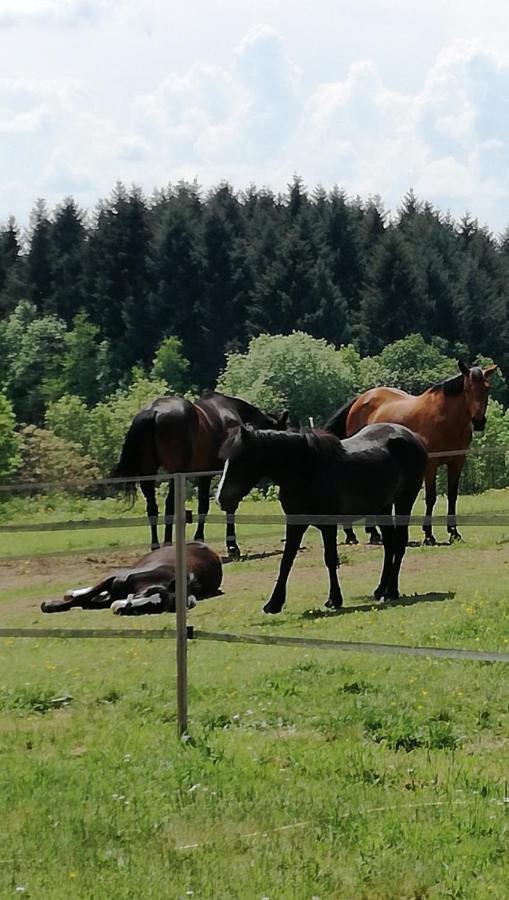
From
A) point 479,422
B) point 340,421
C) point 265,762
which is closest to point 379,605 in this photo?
point 265,762

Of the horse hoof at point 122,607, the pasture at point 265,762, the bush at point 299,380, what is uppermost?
the bush at point 299,380

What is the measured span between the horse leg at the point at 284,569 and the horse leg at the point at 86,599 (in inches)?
64.7

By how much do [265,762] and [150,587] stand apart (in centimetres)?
428

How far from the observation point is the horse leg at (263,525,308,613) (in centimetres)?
880

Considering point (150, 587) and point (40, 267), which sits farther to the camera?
point (40, 267)

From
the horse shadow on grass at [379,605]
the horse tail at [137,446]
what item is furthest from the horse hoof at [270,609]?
the horse tail at [137,446]

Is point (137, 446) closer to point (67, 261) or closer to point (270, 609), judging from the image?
point (270, 609)

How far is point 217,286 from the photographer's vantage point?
199 ft

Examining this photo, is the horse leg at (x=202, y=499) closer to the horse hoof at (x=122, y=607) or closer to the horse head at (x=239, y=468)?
the horse hoof at (x=122, y=607)

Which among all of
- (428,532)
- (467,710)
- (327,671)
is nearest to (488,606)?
(327,671)

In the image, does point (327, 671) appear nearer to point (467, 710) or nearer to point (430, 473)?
point (467, 710)

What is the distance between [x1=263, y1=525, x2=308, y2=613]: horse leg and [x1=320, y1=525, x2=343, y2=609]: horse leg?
23cm

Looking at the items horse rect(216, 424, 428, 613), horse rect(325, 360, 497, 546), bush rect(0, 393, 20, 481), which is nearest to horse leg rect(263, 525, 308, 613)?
horse rect(216, 424, 428, 613)

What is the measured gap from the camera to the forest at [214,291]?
57.0m
